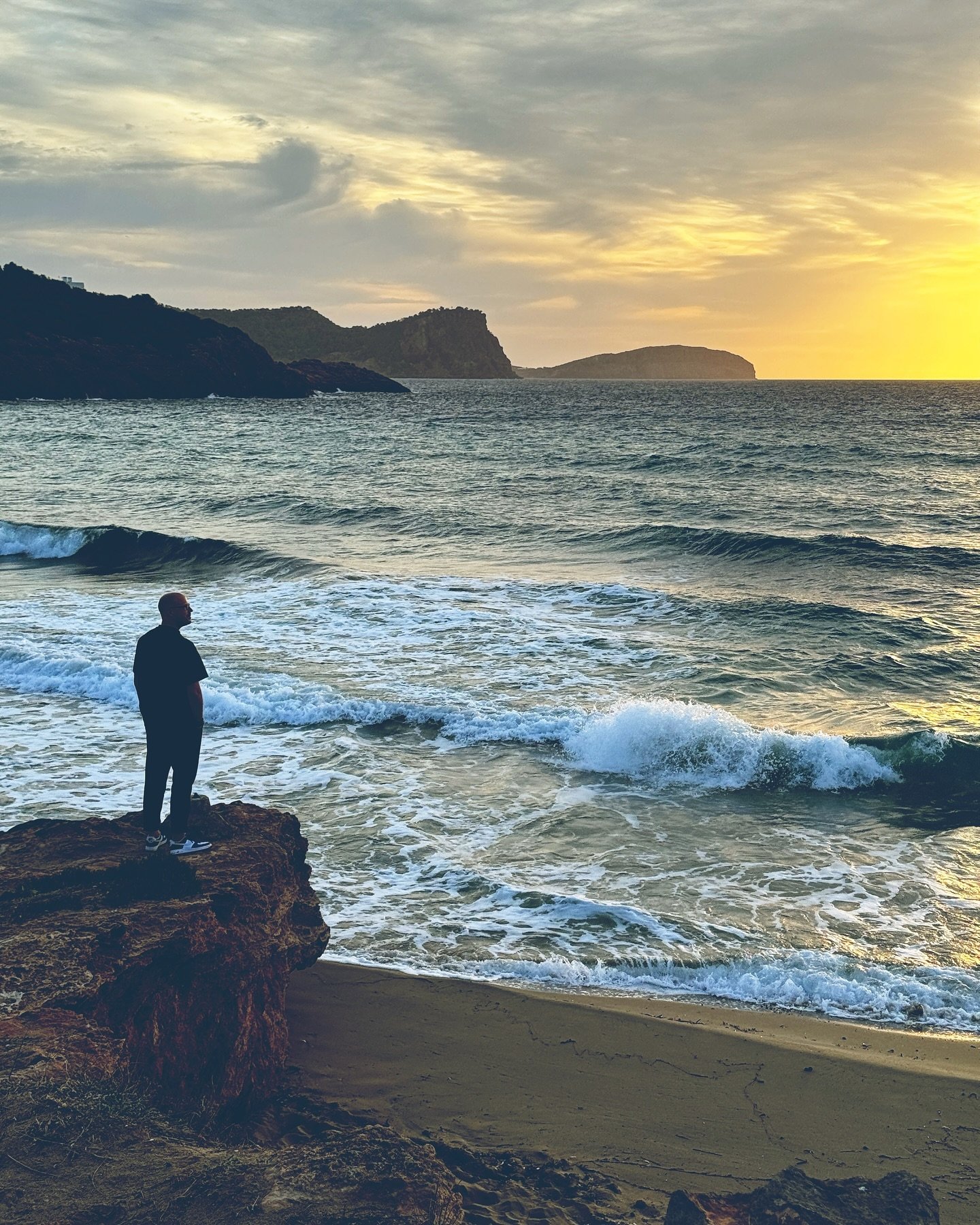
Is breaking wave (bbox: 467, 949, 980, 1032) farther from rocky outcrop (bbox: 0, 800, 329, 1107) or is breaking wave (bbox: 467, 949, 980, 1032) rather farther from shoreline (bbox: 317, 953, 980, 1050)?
rocky outcrop (bbox: 0, 800, 329, 1107)

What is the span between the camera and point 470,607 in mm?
16625

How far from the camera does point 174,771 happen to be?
18.8ft

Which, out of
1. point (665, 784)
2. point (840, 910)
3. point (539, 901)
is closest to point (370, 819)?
point (539, 901)

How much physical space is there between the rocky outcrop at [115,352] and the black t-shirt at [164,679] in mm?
88008

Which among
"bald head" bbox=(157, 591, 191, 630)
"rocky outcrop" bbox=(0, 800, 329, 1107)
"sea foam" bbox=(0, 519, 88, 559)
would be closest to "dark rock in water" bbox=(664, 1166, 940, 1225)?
"rocky outcrop" bbox=(0, 800, 329, 1107)

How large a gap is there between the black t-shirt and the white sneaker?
708 millimetres

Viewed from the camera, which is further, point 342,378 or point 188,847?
point 342,378

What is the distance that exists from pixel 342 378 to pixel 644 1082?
13670 centimetres

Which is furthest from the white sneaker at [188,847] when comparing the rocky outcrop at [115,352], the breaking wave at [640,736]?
the rocky outcrop at [115,352]

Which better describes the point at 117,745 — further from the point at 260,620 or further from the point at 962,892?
the point at 962,892

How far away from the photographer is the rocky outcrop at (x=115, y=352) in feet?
282

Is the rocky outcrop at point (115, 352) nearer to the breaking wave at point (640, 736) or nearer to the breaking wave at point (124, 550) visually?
the breaking wave at point (124, 550)

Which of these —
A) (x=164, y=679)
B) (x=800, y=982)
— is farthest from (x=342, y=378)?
(x=800, y=982)

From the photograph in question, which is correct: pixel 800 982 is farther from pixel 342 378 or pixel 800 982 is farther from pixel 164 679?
pixel 342 378
